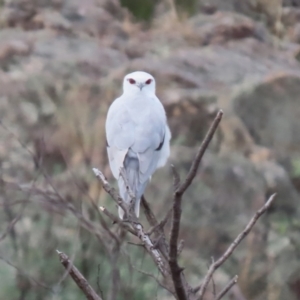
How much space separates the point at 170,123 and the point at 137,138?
7.11ft

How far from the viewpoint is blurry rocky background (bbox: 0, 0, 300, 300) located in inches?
132

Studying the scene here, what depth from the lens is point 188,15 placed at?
4730 mm

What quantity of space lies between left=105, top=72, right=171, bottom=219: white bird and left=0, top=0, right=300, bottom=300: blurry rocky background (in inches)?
46.8

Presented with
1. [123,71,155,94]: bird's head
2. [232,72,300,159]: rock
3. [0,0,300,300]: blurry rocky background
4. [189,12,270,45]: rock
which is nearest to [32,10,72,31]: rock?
[0,0,300,300]: blurry rocky background

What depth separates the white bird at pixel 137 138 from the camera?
1771mm

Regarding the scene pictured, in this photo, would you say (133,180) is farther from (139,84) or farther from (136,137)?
(139,84)

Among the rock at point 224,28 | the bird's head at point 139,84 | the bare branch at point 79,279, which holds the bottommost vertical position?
the rock at point 224,28

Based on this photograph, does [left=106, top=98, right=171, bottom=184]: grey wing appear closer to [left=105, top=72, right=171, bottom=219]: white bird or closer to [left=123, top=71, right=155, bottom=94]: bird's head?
[left=105, top=72, right=171, bottom=219]: white bird

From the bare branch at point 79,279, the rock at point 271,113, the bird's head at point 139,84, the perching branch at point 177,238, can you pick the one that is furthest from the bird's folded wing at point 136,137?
the rock at point 271,113

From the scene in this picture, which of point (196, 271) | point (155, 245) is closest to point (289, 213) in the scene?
point (196, 271)

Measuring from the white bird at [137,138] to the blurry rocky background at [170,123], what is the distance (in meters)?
1.19

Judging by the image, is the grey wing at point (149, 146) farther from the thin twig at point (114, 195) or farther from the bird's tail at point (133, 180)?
the thin twig at point (114, 195)

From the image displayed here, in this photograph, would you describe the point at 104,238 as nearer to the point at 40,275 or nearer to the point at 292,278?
the point at 40,275

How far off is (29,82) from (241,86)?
4.96ft
